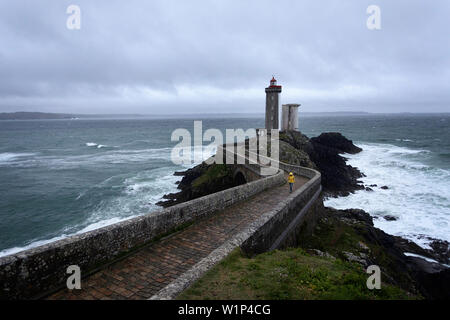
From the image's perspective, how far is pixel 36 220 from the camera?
19.1 meters

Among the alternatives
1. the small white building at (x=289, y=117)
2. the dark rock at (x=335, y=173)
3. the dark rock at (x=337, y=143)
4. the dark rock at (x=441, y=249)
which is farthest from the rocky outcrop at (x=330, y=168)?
the dark rock at (x=441, y=249)

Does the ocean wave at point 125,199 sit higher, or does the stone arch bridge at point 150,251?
the stone arch bridge at point 150,251

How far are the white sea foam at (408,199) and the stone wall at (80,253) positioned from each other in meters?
16.3

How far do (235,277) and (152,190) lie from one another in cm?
2283

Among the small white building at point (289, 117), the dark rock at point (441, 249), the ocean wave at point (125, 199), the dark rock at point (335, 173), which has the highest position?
the small white building at point (289, 117)

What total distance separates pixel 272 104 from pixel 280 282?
1093 inches

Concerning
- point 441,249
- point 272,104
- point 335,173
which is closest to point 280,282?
point 441,249

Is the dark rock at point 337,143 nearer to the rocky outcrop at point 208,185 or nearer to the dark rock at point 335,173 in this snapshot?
the dark rock at point 335,173

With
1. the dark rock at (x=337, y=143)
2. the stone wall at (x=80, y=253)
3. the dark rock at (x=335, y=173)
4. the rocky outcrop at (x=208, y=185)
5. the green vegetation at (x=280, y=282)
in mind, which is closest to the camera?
the green vegetation at (x=280, y=282)

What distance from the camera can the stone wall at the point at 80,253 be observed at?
4.41m

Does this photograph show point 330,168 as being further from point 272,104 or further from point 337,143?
point 337,143

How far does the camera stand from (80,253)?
209 inches
